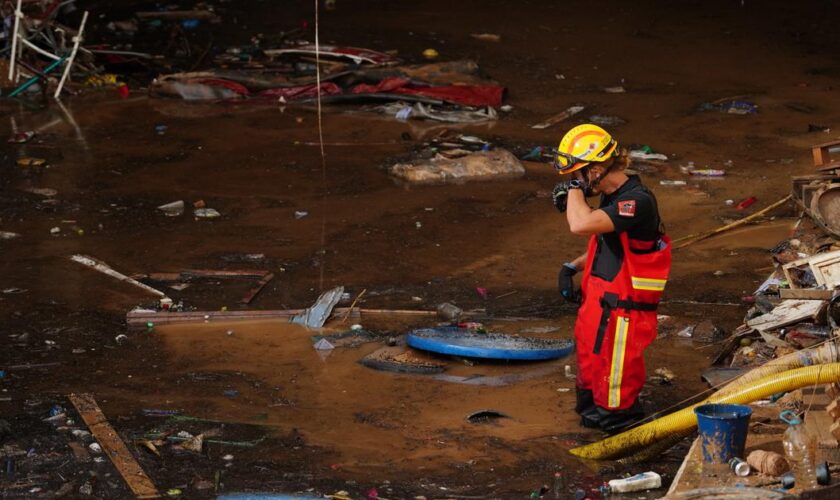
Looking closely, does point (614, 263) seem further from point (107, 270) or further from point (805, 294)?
point (107, 270)

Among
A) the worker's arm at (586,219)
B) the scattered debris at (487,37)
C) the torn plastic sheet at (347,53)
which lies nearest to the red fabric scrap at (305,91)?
the torn plastic sheet at (347,53)

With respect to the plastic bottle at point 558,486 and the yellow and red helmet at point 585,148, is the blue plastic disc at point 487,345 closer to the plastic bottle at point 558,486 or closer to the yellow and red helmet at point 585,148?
the plastic bottle at point 558,486

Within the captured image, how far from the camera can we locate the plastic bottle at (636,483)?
5469 mm

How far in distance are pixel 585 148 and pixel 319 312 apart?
269cm

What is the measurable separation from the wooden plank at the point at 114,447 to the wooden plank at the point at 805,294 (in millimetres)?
3662

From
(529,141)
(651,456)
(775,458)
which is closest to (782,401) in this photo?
(651,456)

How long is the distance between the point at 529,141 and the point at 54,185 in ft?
15.4

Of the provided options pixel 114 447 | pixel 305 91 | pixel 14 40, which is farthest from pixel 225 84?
pixel 114 447

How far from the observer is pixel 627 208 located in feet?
19.1

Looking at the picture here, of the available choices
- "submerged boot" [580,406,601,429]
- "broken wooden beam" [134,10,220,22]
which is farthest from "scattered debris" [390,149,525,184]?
"broken wooden beam" [134,10,220,22]

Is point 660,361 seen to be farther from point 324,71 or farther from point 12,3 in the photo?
point 12,3

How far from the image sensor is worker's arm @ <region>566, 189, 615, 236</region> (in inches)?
229

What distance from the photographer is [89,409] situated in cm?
658

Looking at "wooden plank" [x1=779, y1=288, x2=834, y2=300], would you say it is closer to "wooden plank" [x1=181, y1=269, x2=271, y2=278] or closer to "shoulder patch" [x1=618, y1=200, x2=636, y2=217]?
Result: "shoulder patch" [x1=618, y1=200, x2=636, y2=217]
